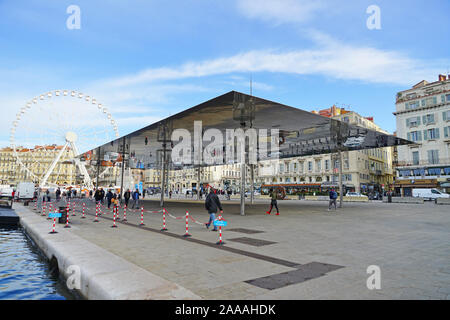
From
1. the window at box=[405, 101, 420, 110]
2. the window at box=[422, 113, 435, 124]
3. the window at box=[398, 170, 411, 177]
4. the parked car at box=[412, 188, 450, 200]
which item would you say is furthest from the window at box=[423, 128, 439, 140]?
the parked car at box=[412, 188, 450, 200]

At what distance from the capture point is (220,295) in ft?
15.2

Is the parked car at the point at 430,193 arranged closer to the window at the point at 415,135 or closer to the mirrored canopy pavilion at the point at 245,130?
the window at the point at 415,135

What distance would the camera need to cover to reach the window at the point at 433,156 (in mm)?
49219

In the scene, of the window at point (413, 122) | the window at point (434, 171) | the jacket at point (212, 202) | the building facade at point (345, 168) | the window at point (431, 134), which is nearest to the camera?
the jacket at point (212, 202)

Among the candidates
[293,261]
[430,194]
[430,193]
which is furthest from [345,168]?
[293,261]

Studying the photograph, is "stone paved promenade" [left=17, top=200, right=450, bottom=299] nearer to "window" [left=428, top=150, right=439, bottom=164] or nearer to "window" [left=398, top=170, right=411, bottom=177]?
"window" [left=428, top=150, right=439, bottom=164]

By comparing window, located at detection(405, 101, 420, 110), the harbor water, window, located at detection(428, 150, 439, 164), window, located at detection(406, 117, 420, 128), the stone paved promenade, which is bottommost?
the harbor water

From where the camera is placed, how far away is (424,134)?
51281mm

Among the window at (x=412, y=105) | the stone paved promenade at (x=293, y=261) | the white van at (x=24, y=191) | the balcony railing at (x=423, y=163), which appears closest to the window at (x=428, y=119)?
the window at (x=412, y=105)

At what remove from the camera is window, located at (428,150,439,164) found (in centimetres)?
4922

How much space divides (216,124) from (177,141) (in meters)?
8.15

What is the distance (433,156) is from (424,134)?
4181 millimetres

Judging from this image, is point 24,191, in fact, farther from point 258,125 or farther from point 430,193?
point 430,193
